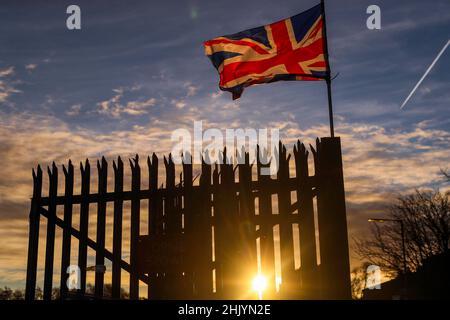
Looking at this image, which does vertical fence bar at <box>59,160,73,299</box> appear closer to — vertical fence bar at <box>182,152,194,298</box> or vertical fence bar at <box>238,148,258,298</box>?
vertical fence bar at <box>182,152,194,298</box>

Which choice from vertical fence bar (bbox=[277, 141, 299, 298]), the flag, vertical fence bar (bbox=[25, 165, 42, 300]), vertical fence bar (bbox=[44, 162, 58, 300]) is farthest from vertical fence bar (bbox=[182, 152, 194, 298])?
vertical fence bar (bbox=[25, 165, 42, 300])

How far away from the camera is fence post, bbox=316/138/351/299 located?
32.0 feet

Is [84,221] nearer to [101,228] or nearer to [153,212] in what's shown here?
[101,228]

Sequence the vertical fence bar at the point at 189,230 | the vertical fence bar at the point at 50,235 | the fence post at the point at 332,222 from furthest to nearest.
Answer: the vertical fence bar at the point at 50,235, the vertical fence bar at the point at 189,230, the fence post at the point at 332,222

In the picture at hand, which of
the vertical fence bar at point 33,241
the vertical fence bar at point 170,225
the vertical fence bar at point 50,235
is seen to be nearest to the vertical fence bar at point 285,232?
the vertical fence bar at point 170,225

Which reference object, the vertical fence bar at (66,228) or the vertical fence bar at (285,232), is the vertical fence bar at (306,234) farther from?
the vertical fence bar at (66,228)

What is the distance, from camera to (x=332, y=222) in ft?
32.6

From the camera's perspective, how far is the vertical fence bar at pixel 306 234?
32.2 feet

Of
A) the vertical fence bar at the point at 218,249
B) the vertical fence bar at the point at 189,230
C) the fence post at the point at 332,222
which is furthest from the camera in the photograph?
the vertical fence bar at the point at 189,230

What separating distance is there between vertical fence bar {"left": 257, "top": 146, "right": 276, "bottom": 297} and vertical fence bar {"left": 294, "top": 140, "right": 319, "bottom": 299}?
54cm

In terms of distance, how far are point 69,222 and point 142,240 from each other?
1.77 meters

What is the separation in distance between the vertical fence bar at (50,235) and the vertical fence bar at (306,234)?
16.7 feet

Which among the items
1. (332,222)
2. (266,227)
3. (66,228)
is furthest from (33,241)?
(332,222)
